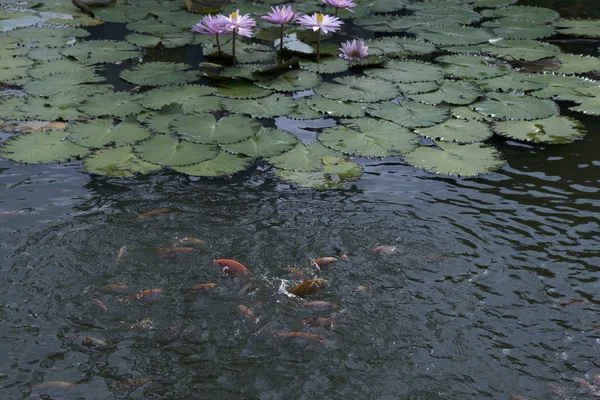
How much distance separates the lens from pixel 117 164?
4.62 metres

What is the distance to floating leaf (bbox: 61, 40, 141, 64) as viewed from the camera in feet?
20.9

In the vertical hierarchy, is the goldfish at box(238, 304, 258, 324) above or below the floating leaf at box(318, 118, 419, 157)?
below

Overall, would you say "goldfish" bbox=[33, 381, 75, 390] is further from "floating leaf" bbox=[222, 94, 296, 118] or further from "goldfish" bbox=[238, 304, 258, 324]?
"floating leaf" bbox=[222, 94, 296, 118]

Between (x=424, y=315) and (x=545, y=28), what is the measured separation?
16.0 feet

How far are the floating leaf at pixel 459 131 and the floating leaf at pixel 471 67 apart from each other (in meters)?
0.93

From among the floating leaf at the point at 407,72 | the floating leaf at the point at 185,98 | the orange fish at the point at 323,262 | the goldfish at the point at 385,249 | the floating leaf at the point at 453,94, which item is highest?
the floating leaf at the point at 407,72

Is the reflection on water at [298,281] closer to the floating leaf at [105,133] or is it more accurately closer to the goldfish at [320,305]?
the goldfish at [320,305]

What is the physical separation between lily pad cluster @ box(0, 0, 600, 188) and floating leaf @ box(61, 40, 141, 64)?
2 centimetres

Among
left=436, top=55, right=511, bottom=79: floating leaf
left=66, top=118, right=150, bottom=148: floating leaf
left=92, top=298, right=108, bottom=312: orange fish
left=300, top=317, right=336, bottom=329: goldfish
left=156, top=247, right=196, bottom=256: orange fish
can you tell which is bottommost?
left=92, top=298, right=108, bottom=312: orange fish

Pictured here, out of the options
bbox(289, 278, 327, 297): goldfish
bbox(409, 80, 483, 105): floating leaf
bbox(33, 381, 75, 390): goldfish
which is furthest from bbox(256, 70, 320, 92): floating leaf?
bbox(33, 381, 75, 390): goldfish

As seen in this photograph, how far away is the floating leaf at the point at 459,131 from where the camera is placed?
4.99 metres

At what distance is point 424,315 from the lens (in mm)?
3338

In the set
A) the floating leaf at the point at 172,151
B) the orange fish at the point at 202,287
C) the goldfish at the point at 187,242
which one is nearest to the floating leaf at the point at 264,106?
the floating leaf at the point at 172,151

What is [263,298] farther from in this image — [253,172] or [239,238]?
[253,172]
